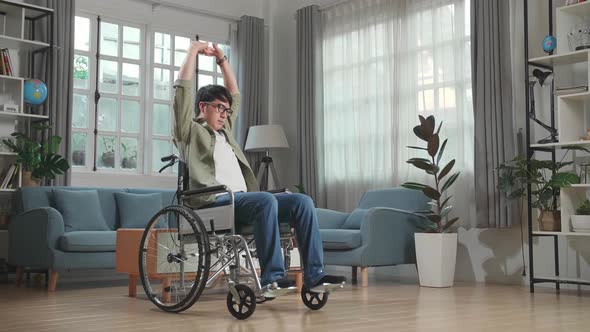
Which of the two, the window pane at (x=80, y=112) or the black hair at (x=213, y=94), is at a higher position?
the window pane at (x=80, y=112)

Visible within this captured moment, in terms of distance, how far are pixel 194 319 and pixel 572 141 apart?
2634mm

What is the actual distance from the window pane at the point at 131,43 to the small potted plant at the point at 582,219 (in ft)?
12.9

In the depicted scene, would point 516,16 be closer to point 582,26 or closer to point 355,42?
point 582,26

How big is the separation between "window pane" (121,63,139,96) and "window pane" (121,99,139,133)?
9cm

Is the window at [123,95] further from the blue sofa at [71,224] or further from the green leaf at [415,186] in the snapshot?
the green leaf at [415,186]

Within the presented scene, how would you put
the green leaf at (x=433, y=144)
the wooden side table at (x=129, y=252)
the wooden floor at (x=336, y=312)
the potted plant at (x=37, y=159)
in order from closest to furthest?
the wooden floor at (x=336, y=312) < the wooden side table at (x=129, y=252) < the green leaf at (x=433, y=144) < the potted plant at (x=37, y=159)

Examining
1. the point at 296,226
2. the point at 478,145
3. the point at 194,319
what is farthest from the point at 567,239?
the point at 194,319

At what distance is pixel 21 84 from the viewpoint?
528 centimetres

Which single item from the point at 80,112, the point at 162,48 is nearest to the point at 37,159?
Result: the point at 80,112

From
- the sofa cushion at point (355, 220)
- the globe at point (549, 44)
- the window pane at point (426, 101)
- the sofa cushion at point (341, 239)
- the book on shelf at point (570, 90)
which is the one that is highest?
the globe at point (549, 44)

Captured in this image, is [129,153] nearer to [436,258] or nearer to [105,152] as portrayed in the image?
[105,152]

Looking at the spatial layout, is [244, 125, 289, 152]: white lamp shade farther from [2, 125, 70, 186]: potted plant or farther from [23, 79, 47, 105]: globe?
[23, 79, 47, 105]: globe

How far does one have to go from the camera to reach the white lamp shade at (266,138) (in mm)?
6370

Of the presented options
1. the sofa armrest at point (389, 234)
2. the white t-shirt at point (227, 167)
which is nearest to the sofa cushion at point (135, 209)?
the sofa armrest at point (389, 234)
